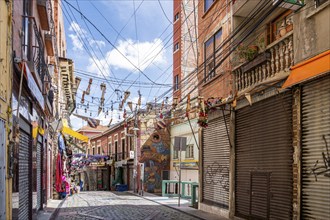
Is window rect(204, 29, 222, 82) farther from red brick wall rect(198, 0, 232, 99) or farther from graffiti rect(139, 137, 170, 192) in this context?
graffiti rect(139, 137, 170, 192)

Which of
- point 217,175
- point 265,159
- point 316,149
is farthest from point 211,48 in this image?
point 316,149

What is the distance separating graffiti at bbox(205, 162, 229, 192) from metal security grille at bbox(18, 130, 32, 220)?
6505mm

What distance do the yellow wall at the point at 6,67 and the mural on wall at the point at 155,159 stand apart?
73.3ft

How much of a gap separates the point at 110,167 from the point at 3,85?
1455 inches

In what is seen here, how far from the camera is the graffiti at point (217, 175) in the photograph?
44.6 feet

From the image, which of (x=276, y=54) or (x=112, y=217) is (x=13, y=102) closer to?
(x=276, y=54)

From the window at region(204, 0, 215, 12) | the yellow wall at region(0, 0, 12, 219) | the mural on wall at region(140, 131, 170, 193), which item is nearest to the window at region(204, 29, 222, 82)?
the window at region(204, 0, 215, 12)

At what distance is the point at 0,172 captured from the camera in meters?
6.50

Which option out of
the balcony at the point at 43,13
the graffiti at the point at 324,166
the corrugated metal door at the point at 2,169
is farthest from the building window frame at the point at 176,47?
the corrugated metal door at the point at 2,169

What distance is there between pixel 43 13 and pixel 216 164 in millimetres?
8235

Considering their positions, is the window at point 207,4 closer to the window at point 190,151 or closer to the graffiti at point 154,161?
the window at point 190,151

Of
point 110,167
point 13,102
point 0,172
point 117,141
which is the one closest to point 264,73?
point 13,102

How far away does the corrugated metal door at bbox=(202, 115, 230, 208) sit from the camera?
44.9 feet

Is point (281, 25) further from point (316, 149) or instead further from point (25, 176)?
point (25, 176)
